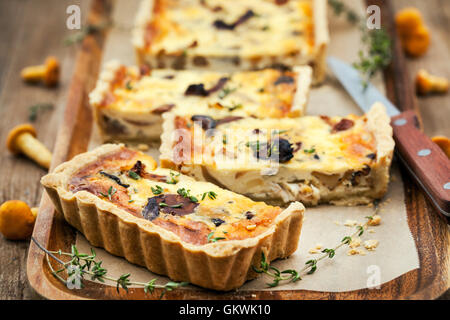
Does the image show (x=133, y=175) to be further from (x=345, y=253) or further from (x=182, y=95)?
(x=345, y=253)

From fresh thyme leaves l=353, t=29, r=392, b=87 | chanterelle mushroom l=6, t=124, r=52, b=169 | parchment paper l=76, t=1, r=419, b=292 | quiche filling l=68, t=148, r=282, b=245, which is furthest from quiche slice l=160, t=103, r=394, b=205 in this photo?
chanterelle mushroom l=6, t=124, r=52, b=169

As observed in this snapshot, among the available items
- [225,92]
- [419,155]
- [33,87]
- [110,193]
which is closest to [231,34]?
[225,92]

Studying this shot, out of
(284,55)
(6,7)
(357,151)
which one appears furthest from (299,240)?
(6,7)

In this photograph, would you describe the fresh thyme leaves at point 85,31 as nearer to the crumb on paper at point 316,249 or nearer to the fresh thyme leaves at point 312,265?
the crumb on paper at point 316,249

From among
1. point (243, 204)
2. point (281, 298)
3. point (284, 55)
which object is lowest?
point (281, 298)

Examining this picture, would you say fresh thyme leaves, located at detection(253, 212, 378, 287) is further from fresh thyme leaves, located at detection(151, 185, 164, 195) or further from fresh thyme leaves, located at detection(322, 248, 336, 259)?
fresh thyme leaves, located at detection(151, 185, 164, 195)

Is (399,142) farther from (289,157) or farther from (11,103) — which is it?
(11,103)

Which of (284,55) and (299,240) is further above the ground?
(284,55)
